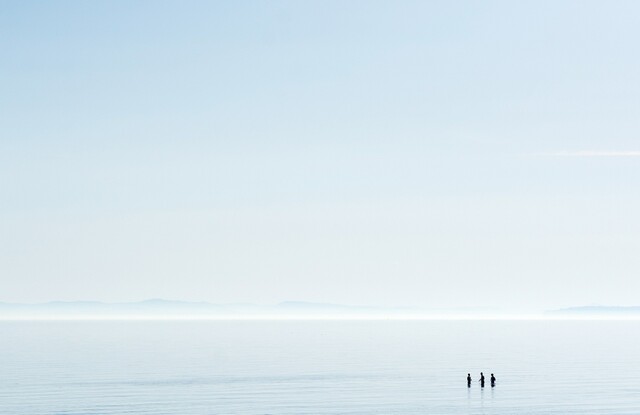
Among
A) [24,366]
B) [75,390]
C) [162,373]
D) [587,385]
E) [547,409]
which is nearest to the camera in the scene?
[547,409]

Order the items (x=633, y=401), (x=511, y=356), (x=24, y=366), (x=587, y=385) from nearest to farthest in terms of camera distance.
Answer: (x=633, y=401) < (x=587, y=385) < (x=24, y=366) < (x=511, y=356)

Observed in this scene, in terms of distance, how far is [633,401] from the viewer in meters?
109

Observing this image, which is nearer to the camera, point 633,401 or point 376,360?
point 633,401

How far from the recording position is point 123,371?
494 feet

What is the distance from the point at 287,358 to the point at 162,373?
43733mm

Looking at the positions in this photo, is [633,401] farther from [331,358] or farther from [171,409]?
[331,358]

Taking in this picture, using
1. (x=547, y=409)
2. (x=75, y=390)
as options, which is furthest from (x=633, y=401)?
(x=75, y=390)

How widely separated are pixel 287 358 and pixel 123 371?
43248 millimetres

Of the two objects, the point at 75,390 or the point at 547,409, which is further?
the point at 75,390

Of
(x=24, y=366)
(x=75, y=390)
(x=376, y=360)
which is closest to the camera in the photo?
(x=75, y=390)

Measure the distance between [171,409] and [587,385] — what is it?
57760 millimetres

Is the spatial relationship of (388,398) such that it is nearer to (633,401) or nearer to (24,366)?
(633,401)

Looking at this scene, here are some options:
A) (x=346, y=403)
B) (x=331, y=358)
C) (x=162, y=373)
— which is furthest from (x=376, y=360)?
(x=346, y=403)

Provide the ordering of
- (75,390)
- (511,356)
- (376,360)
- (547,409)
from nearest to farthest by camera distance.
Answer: (547,409) → (75,390) → (376,360) → (511,356)
